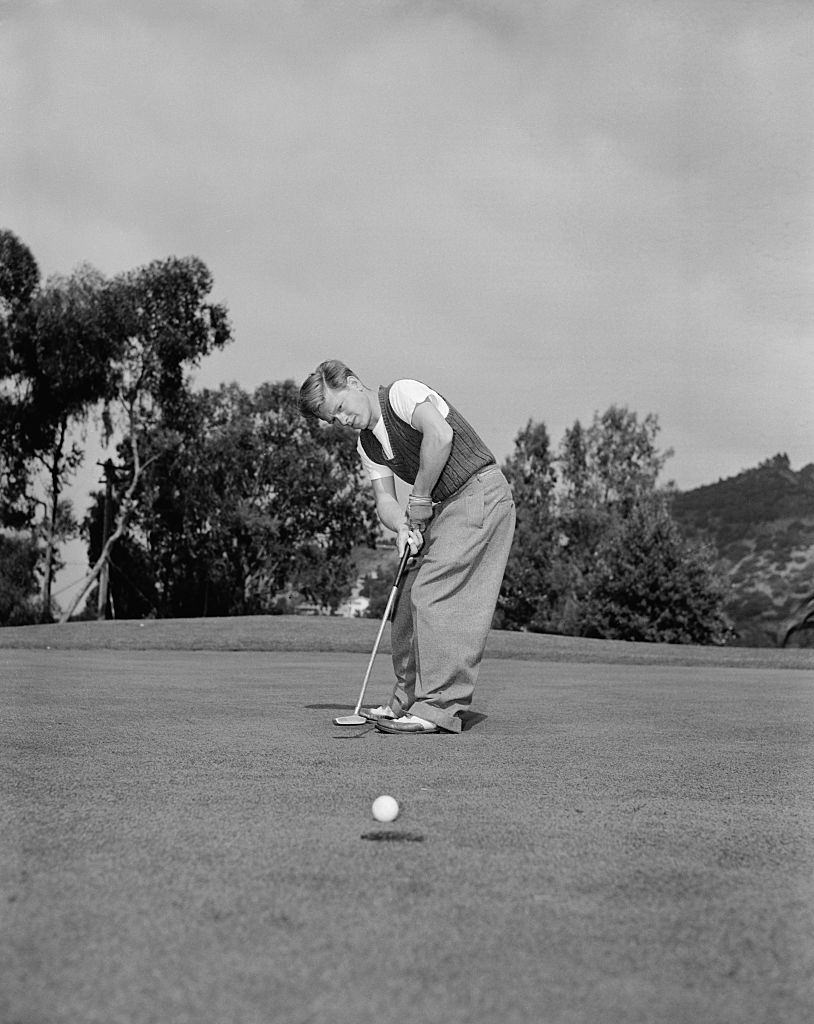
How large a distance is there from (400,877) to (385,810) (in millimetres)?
543

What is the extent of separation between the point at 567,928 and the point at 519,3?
739 cm

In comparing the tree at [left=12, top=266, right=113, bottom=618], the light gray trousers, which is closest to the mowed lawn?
the light gray trousers

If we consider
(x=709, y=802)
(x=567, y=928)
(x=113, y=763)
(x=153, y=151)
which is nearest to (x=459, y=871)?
(x=567, y=928)

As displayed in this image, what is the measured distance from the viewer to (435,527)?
5.35 meters

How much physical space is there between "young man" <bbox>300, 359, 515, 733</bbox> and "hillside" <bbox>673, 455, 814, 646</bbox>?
46.1 meters

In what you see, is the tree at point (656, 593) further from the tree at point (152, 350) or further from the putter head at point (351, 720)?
the putter head at point (351, 720)

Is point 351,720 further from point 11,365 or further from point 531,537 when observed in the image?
point 531,537

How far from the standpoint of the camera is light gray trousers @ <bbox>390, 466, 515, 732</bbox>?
5.07 meters

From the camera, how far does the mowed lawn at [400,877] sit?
1.48 m

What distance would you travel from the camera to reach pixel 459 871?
7.06ft

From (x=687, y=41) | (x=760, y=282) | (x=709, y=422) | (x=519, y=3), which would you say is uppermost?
(x=709, y=422)

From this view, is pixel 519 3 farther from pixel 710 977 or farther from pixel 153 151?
pixel 153 151

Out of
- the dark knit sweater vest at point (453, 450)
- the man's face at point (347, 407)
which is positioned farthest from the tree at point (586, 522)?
the man's face at point (347, 407)

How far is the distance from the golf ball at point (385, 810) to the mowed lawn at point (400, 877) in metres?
0.06
